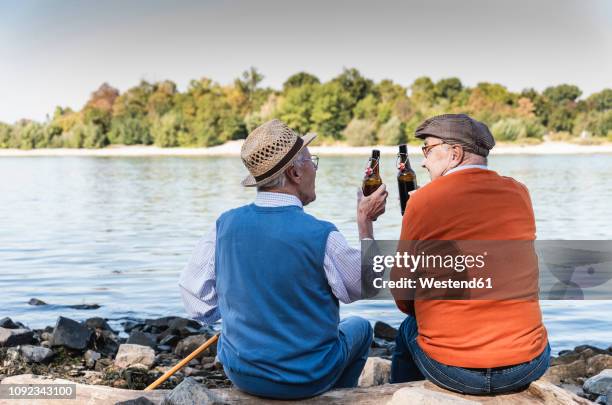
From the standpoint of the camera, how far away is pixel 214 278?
4.13 m

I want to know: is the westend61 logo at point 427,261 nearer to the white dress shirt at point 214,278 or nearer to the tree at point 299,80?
the white dress shirt at point 214,278

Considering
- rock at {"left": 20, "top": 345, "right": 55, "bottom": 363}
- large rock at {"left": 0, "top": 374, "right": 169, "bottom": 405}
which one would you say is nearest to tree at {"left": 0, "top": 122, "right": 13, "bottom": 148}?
rock at {"left": 20, "top": 345, "right": 55, "bottom": 363}

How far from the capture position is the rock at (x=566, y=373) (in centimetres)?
616

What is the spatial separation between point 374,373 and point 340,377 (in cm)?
109

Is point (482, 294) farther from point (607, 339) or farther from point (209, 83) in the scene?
point (209, 83)

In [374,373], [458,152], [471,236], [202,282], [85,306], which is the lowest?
[85,306]

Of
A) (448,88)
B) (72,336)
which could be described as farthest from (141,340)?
(448,88)

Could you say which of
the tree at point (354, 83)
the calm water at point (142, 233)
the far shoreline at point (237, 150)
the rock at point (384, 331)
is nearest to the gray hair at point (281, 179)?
the rock at point (384, 331)

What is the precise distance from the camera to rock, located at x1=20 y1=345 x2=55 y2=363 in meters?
6.43

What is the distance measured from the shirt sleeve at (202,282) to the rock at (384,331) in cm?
378

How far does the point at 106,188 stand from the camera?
32688 mm

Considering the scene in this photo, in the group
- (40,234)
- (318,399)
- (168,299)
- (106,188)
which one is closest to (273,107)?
(106,188)

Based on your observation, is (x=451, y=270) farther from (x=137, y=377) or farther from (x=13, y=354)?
(x=13, y=354)

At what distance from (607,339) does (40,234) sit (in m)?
12.3
